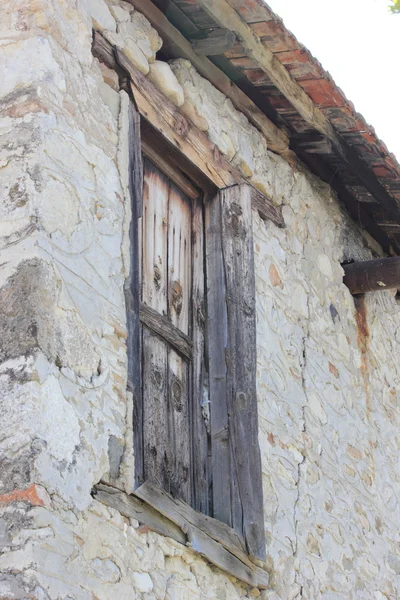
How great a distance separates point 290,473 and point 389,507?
1.21 m

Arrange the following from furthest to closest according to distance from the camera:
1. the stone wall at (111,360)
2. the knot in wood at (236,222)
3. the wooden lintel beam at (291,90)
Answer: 1. the knot in wood at (236,222)
2. the wooden lintel beam at (291,90)
3. the stone wall at (111,360)

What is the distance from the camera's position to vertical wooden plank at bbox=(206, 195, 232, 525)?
3.93 meters

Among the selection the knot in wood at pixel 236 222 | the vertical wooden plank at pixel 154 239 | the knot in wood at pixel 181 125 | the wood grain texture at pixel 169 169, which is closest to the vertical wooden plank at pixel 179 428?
the vertical wooden plank at pixel 154 239

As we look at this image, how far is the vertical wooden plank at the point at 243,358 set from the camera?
12.8 feet

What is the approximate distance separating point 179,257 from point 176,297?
0.69ft

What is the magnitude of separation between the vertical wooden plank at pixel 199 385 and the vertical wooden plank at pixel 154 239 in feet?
0.76

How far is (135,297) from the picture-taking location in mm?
3500

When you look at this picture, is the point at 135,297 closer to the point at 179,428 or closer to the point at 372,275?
the point at 179,428

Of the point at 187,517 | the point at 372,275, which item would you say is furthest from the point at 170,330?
the point at 372,275

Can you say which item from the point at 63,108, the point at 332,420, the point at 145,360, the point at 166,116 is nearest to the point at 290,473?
the point at 332,420

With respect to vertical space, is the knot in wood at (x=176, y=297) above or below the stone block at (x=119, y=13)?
below

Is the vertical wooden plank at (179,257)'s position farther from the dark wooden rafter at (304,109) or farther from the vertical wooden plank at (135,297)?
the dark wooden rafter at (304,109)

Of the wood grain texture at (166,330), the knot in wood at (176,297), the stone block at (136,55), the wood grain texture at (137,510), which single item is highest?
the stone block at (136,55)

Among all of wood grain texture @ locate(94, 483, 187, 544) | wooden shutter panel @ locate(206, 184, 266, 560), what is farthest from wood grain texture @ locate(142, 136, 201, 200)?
wood grain texture @ locate(94, 483, 187, 544)
